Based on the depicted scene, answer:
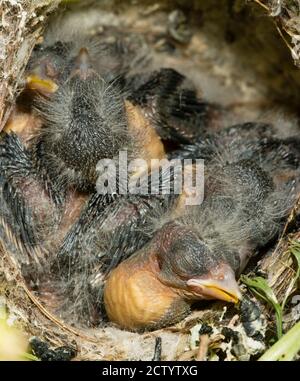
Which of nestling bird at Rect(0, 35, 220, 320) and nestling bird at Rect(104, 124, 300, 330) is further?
nestling bird at Rect(0, 35, 220, 320)

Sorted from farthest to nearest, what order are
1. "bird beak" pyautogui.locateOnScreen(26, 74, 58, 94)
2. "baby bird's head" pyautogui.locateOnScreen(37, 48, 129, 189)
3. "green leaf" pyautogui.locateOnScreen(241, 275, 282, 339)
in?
"bird beak" pyautogui.locateOnScreen(26, 74, 58, 94)
"baby bird's head" pyautogui.locateOnScreen(37, 48, 129, 189)
"green leaf" pyautogui.locateOnScreen(241, 275, 282, 339)

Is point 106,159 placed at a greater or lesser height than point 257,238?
greater

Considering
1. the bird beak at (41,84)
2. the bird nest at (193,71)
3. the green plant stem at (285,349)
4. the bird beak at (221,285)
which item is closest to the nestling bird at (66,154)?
the bird beak at (41,84)

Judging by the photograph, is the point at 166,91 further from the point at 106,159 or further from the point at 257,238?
the point at 257,238

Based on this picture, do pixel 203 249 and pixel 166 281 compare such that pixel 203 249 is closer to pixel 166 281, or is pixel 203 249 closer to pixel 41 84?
pixel 166 281

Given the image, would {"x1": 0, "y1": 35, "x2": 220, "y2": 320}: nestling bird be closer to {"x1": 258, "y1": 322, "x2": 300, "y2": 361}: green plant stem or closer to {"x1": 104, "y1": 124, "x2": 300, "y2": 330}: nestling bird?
{"x1": 104, "y1": 124, "x2": 300, "y2": 330}: nestling bird

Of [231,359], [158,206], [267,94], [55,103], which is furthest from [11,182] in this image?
[267,94]

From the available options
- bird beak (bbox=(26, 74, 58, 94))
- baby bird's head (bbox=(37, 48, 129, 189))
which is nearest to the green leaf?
baby bird's head (bbox=(37, 48, 129, 189))

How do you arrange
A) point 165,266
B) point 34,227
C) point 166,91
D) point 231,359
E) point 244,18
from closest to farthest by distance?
point 231,359, point 165,266, point 34,227, point 166,91, point 244,18
